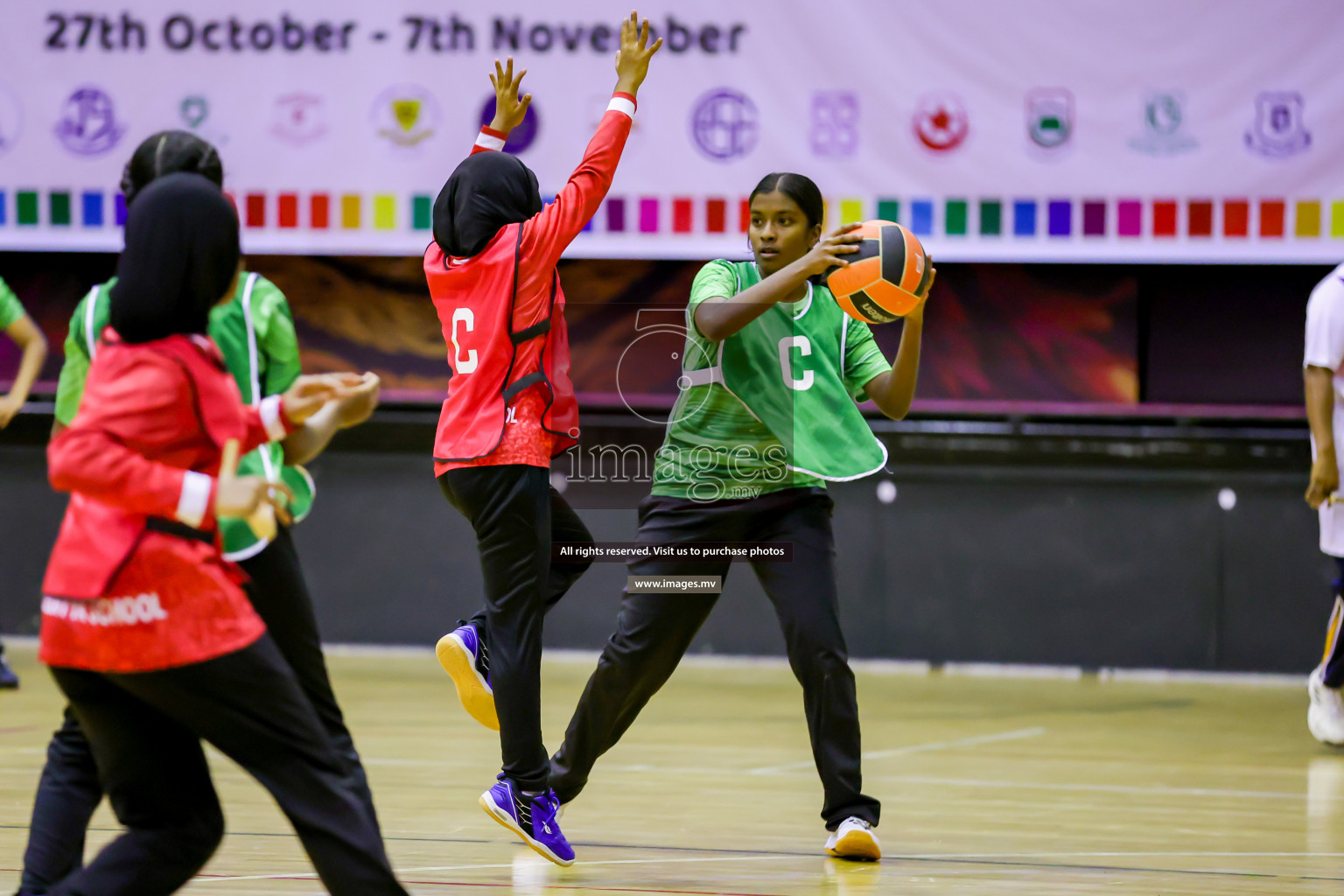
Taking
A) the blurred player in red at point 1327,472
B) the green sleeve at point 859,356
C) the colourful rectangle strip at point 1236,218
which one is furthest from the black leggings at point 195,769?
the colourful rectangle strip at point 1236,218

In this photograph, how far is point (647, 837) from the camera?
4656mm

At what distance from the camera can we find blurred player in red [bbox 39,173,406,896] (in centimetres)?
257

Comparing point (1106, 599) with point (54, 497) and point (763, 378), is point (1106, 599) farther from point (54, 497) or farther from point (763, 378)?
point (54, 497)

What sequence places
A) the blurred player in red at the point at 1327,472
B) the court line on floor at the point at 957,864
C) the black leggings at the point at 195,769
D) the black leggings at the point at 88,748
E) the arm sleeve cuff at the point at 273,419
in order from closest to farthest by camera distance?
1. the black leggings at the point at 195,769
2. the arm sleeve cuff at the point at 273,419
3. the black leggings at the point at 88,748
4. the court line on floor at the point at 957,864
5. the blurred player in red at the point at 1327,472

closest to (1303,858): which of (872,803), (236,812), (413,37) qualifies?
(872,803)

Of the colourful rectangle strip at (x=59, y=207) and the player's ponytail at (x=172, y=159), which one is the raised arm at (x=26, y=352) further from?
the player's ponytail at (x=172, y=159)

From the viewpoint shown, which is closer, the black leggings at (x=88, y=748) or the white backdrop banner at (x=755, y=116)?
the black leggings at (x=88, y=748)

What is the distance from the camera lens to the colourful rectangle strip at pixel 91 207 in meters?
8.76

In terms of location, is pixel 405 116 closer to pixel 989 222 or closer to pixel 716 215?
pixel 716 215

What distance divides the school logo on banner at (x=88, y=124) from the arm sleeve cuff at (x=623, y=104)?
17.2 feet

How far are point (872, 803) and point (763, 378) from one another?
1190mm

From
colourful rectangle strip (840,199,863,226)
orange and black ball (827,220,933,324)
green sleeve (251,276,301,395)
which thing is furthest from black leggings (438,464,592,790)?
colourful rectangle strip (840,199,863,226)

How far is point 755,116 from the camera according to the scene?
27.5 ft

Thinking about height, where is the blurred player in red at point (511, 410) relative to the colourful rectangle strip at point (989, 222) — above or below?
below
